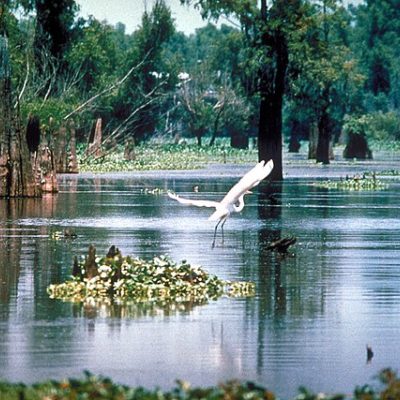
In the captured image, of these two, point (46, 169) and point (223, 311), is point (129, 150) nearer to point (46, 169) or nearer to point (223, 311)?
point (46, 169)

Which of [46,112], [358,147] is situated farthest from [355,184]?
[358,147]

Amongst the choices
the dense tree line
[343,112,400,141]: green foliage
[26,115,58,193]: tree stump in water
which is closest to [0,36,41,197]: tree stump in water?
[26,115,58,193]: tree stump in water

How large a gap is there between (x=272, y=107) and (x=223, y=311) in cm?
4225

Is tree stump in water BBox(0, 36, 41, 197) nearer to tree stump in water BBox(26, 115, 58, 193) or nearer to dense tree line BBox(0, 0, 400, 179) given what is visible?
tree stump in water BBox(26, 115, 58, 193)

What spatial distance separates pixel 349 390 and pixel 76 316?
17.3ft

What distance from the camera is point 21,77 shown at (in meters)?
69.2

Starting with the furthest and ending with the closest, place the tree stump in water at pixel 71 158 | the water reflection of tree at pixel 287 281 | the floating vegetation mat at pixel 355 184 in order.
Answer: the tree stump in water at pixel 71 158 < the floating vegetation mat at pixel 355 184 < the water reflection of tree at pixel 287 281

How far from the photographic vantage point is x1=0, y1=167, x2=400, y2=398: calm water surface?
43.1 feet

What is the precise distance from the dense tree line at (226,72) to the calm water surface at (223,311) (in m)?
18.9

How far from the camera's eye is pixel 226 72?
121m

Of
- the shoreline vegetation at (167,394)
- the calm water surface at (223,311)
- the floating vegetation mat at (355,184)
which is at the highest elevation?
the floating vegetation mat at (355,184)

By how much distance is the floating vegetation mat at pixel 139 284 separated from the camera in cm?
1861

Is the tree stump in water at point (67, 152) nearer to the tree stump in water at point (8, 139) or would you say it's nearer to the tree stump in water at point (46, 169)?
the tree stump in water at point (46, 169)

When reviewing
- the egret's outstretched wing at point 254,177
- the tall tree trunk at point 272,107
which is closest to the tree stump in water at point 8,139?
the egret's outstretched wing at point 254,177
